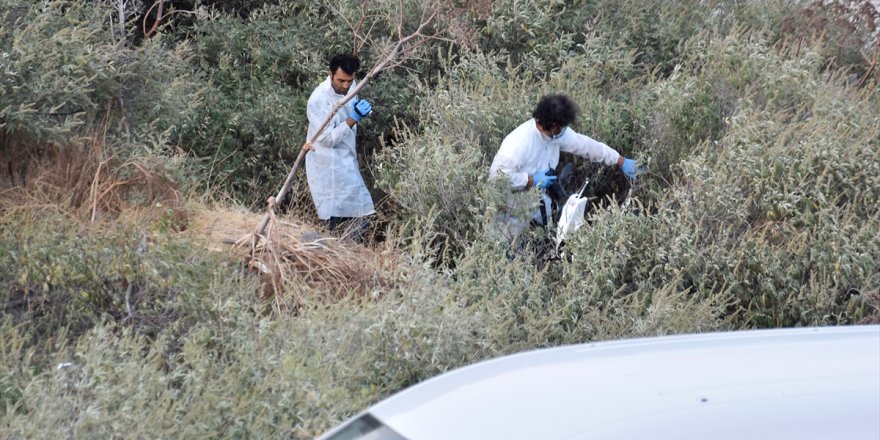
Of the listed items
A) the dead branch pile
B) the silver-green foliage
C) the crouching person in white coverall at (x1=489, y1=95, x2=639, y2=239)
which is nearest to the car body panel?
the dead branch pile

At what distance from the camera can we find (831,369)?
6.48 ft

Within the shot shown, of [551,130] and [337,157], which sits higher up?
[551,130]

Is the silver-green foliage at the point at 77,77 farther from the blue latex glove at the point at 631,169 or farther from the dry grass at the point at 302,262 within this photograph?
the blue latex glove at the point at 631,169

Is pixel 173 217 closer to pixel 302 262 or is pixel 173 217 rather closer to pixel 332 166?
pixel 302 262

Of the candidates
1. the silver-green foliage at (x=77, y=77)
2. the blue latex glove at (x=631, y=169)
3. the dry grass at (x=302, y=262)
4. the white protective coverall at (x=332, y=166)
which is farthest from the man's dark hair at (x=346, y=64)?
the blue latex glove at (x=631, y=169)

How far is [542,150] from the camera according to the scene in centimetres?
639

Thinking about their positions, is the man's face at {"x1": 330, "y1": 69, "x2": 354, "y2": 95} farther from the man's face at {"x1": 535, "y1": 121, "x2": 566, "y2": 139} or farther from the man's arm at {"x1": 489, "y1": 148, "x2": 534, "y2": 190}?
the man's face at {"x1": 535, "y1": 121, "x2": 566, "y2": 139}

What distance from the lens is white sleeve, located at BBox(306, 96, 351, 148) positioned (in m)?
6.86

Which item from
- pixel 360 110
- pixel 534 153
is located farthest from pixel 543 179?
pixel 360 110

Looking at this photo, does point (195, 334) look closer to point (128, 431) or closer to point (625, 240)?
point (128, 431)

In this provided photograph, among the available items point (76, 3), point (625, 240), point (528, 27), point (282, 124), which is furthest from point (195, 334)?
point (528, 27)

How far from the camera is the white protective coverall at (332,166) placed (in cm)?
692

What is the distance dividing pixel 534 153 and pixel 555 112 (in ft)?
1.02

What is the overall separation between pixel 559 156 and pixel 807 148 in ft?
5.05
